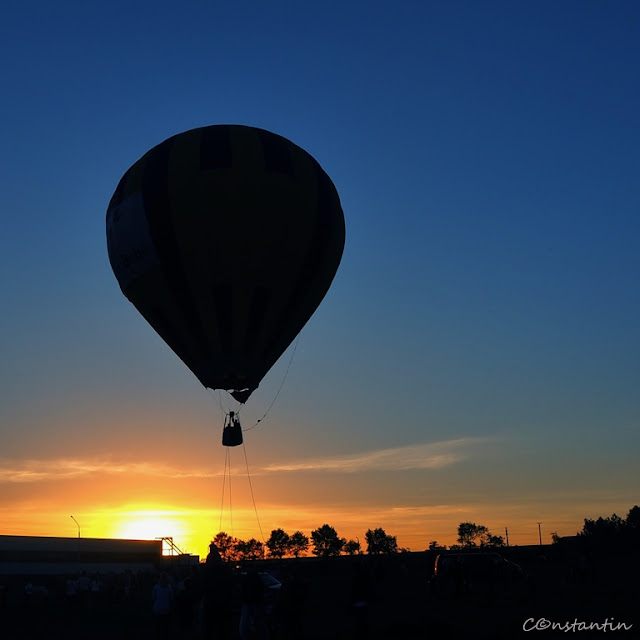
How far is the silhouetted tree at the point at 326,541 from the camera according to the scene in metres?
186

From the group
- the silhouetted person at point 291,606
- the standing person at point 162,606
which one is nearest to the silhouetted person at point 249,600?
the silhouetted person at point 291,606

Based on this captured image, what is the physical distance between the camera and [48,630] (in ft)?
97.1

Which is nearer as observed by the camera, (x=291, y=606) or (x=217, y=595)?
(x=217, y=595)

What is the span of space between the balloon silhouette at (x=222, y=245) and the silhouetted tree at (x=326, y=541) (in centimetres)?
16151

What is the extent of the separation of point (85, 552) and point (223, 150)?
85.4m

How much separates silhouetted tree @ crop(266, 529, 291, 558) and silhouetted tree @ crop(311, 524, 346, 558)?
278 inches

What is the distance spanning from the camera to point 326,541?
18925cm

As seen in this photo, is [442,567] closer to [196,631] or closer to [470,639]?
[196,631]

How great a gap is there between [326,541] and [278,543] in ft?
43.9

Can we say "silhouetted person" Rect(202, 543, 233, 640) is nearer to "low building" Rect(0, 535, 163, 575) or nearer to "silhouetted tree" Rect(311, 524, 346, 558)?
"low building" Rect(0, 535, 163, 575)

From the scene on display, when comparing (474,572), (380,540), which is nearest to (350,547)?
(380,540)

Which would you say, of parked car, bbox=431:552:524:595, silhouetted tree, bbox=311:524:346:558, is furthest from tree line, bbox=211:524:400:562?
parked car, bbox=431:552:524:595

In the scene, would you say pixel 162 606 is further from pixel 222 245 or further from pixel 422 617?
pixel 222 245

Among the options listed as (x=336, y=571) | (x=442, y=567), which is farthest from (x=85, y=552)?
(x=442, y=567)
